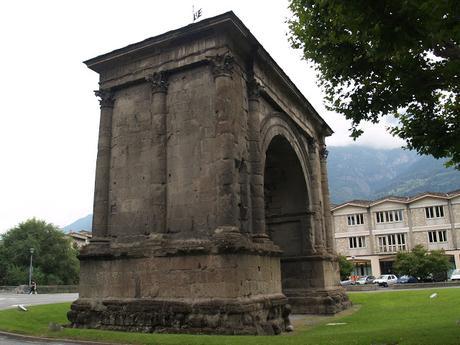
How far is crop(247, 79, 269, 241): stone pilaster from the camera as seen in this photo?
46.7 feet

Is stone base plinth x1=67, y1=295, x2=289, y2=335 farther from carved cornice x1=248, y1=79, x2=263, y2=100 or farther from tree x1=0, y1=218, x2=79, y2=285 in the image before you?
tree x1=0, y1=218, x2=79, y2=285

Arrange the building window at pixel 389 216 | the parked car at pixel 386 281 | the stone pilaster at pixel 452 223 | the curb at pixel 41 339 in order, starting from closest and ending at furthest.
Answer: the curb at pixel 41 339 → the parked car at pixel 386 281 → the stone pilaster at pixel 452 223 → the building window at pixel 389 216

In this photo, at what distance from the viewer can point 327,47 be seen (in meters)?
10.3

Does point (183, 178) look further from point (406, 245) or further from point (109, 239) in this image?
point (406, 245)

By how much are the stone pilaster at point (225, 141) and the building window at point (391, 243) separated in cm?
4342

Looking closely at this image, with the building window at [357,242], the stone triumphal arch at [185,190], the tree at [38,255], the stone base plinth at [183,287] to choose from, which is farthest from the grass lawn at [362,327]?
the tree at [38,255]

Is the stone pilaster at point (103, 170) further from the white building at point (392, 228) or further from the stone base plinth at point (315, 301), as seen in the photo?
the white building at point (392, 228)

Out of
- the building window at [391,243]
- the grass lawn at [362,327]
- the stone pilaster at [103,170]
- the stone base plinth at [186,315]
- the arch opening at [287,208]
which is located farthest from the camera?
the building window at [391,243]

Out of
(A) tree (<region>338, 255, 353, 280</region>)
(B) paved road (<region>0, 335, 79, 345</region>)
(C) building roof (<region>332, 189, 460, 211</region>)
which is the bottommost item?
(B) paved road (<region>0, 335, 79, 345</region>)

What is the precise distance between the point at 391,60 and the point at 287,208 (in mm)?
12947

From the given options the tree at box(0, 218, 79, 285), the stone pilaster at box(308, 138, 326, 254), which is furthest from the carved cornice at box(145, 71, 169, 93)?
the tree at box(0, 218, 79, 285)

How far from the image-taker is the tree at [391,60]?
739 centimetres

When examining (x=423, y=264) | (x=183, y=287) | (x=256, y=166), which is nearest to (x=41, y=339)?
(x=183, y=287)

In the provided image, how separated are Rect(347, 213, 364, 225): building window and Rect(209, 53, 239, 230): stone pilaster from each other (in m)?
43.5
